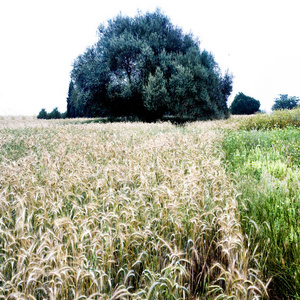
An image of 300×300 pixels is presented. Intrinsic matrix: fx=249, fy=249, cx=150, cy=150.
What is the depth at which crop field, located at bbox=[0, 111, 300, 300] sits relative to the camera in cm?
199

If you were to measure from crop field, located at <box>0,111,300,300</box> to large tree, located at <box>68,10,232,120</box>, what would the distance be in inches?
577

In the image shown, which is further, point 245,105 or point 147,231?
point 245,105

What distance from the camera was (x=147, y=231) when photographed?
2590 millimetres

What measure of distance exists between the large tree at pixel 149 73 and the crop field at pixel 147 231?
1466cm

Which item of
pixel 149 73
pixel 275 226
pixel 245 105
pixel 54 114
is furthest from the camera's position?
pixel 54 114

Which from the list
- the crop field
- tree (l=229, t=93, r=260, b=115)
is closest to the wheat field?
the crop field

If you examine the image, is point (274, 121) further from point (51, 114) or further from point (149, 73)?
point (51, 114)

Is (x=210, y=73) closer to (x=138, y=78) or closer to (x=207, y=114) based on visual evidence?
(x=207, y=114)

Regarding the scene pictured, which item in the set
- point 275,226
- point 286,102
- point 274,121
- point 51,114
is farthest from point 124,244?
point 286,102

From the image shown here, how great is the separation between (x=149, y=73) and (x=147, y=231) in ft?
67.6

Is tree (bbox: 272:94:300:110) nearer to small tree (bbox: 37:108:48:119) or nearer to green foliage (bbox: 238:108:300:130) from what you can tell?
green foliage (bbox: 238:108:300:130)

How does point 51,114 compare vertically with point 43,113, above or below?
below

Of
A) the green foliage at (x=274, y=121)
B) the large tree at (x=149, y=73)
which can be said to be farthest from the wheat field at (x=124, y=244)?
the large tree at (x=149, y=73)

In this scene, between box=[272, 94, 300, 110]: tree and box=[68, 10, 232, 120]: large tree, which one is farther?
box=[272, 94, 300, 110]: tree
